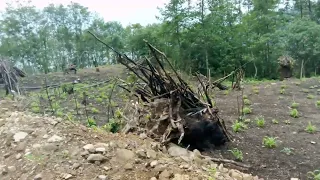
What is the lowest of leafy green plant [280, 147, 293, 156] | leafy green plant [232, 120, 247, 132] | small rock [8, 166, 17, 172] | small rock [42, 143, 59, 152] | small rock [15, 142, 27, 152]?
leafy green plant [280, 147, 293, 156]

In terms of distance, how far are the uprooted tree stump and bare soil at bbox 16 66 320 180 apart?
11.7 inches

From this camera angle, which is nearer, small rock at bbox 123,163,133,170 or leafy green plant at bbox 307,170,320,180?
small rock at bbox 123,163,133,170

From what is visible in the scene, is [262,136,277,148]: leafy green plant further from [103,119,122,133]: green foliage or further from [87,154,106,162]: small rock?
[87,154,106,162]: small rock

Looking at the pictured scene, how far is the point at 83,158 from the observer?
2844 mm

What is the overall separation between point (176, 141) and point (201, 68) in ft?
47.7

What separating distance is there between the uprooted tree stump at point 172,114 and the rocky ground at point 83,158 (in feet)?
3.36

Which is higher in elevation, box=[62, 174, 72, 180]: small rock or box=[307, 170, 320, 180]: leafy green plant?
box=[62, 174, 72, 180]: small rock

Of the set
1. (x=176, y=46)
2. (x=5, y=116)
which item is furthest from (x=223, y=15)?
(x=5, y=116)

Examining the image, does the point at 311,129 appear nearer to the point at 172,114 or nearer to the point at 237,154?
the point at 237,154

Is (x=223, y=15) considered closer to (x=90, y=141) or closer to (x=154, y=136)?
(x=154, y=136)

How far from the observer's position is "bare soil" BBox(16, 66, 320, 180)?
13.3 ft

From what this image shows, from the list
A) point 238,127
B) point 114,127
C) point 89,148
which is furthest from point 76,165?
point 238,127

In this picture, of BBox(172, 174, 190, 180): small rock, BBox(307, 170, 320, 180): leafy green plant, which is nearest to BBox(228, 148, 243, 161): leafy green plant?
BBox(307, 170, 320, 180): leafy green plant

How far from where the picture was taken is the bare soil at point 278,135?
405cm
